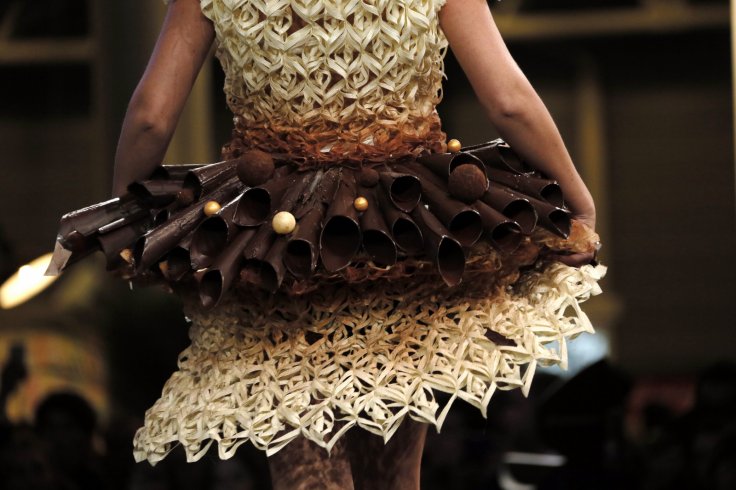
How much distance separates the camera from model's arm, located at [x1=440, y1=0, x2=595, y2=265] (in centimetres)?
352

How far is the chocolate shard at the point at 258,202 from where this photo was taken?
11.0 feet

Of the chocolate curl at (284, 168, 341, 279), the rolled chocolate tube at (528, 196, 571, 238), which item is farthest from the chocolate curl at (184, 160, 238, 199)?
the rolled chocolate tube at (528, 196, 571, 238)

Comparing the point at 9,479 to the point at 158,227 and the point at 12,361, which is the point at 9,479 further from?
the point at 158,227

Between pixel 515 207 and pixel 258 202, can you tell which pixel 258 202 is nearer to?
pixel 258 202

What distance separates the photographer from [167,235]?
336cm

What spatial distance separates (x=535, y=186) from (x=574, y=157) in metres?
10.7

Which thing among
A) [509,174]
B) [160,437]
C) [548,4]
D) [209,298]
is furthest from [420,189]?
[548,4]

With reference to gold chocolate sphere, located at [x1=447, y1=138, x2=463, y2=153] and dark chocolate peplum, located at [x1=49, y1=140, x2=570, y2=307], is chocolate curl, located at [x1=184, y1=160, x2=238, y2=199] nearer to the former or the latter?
dark chocolate peplum, located at [x1=49, y1=140, x2=570, y2=307]

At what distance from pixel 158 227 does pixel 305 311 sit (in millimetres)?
376

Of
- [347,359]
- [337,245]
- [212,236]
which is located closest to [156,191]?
[212,236]

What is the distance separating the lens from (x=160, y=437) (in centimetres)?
356

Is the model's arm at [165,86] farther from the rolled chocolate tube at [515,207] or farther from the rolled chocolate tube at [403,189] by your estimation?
the rolled chocolate tube at [515,207]

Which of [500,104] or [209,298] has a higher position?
[500,104]

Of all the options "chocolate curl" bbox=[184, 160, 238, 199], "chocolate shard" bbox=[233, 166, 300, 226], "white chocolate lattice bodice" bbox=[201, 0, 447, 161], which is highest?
"white chocolate lattice bodice" bbox=[201, 0, 447, 161]
